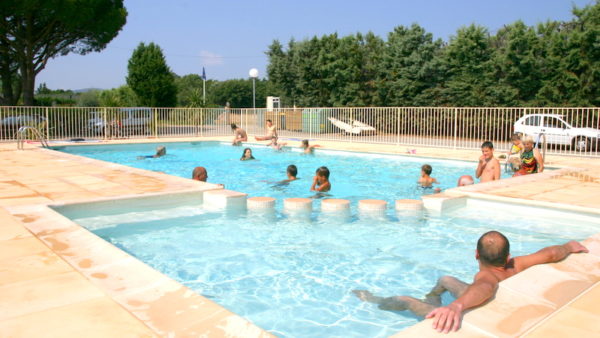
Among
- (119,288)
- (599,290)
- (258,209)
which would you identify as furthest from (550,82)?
(119,288)

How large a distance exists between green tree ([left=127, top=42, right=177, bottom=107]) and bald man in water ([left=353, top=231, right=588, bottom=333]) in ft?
106

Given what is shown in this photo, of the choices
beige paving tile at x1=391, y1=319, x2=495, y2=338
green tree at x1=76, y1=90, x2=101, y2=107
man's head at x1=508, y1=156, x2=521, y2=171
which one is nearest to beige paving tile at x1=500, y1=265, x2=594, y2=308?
beige paving tile at x1=391, y1=319, x2=495, y2=338

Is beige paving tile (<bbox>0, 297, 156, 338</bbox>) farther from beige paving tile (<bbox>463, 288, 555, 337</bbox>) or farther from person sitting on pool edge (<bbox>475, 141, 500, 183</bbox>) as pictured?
person sitting on pool edge (<bbox>475, 141, 500, 183</bbox>)

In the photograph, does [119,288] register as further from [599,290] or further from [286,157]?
[286,157]

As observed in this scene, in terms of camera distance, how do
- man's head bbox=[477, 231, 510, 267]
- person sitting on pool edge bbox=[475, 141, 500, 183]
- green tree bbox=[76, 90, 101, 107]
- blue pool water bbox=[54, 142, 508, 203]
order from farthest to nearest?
1. green tree bbox=[76, 90, 101, 107]
2. blue pool water bbox=[54, 142, 508, 203]
3. person sitting on pool edge bbox=[475, 141, 500, 183]
4. man's head bbox=[477, 231, 510, 267]

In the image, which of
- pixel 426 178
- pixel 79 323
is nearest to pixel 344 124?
pixel 426 178

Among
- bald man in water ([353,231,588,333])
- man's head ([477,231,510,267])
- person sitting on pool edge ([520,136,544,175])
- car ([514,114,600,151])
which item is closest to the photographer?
bald man in water ([353,231,588,333])

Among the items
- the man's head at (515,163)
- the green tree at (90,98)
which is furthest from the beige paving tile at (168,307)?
the green tree at (90,98)

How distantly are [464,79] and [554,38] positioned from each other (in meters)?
4.67

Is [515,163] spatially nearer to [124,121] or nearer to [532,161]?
[532,161]

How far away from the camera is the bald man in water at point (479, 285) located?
2.89m

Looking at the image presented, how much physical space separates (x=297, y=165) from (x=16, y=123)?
13.0 m

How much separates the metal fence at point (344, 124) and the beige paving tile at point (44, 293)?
14972mm

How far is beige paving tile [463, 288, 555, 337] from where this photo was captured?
2.80 m
